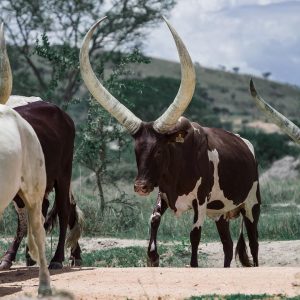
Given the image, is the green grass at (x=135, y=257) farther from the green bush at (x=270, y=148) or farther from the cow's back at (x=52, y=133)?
the green bush at (x=270, y=148)

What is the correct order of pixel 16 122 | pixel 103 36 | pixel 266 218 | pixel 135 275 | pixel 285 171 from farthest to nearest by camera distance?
pixel 103 36 → pixel 285 171 → pixel 266 218 → pixel 135 275 → pixel 16 122

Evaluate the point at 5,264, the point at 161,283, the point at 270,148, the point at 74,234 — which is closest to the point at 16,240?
the point at 5,264

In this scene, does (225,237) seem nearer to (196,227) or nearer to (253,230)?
(253,230)

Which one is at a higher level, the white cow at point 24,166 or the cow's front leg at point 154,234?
the white cow at point 24,166

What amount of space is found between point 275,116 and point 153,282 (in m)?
2.00

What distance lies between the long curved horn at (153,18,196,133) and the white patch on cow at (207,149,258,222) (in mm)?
1023

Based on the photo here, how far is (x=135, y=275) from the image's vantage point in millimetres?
9133

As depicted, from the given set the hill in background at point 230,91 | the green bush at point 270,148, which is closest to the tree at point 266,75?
the hill in background at point 230,91

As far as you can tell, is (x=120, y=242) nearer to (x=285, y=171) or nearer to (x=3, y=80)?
(x=3, y=80)

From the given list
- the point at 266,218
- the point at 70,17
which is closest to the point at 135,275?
the point at 266,218

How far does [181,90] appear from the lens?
35.1 ft

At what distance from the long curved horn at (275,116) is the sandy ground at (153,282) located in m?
1.32

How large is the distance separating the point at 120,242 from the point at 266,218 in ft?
10.2

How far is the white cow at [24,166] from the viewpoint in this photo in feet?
25.6
